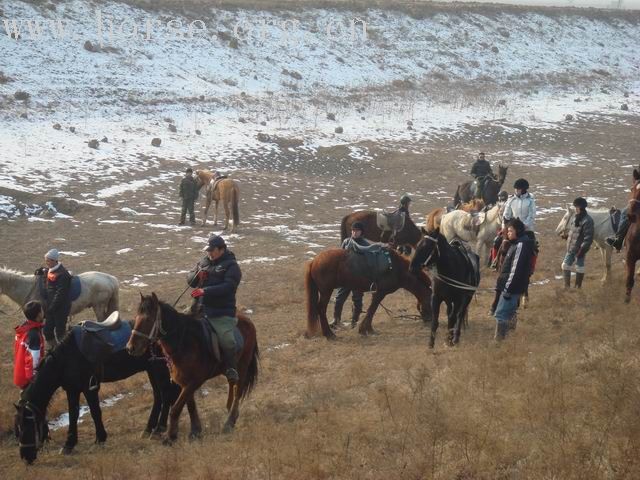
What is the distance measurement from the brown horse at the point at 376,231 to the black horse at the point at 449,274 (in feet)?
17.7

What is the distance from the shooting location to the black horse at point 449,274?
10.7 meters

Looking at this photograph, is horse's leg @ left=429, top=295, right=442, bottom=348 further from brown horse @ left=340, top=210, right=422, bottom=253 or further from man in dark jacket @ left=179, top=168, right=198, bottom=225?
man in dark jacket @ left=179, top=168, right=198, bottom=225

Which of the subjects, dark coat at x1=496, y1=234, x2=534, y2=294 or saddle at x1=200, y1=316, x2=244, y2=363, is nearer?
saddle at x1=200, y1=316, x2=244, y2=363

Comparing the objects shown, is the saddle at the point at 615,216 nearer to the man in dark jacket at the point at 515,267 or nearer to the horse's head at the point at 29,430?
the man in dark jacket at the point at 515,267

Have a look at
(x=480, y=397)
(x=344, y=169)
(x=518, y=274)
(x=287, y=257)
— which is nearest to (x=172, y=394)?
(x=480, y=397)

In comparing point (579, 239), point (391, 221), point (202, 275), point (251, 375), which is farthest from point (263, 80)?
point (202, 275)

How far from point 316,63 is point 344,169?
650 inches

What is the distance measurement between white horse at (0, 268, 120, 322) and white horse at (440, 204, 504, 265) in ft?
26.8

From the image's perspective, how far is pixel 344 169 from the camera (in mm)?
31672

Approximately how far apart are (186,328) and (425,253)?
3846mm

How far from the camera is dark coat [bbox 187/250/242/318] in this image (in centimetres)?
878

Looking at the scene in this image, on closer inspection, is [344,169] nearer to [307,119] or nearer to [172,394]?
[307,119]

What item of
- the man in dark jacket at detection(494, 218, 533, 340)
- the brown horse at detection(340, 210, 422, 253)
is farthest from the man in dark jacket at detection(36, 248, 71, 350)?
the brown horse at detection(340, 210, 422, 253)

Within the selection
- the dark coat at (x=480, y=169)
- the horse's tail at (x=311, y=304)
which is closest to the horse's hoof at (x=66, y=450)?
the horse's tail at (x=311, y=304)
